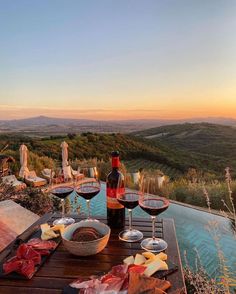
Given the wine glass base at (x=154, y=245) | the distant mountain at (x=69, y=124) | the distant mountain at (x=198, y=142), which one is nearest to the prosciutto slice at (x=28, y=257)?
the wine glass base at (x=154, y=245)

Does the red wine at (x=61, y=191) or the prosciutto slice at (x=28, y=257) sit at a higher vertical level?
the red wine at (x=61, y=191)

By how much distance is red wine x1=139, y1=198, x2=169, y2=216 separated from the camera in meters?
1.50

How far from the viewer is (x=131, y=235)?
5.50ft

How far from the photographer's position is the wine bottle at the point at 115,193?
1725 mm

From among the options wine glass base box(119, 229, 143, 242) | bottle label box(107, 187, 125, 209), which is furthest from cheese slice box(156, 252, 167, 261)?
bottle label box(107, 187, 125, 209)

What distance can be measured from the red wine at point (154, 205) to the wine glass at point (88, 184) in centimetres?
36

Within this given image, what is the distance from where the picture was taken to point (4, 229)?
8.22 ft

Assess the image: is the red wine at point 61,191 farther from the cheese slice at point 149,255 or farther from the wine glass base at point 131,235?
the cheese slice at point 149,255

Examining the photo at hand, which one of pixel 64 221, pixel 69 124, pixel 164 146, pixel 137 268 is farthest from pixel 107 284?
pixel 164 146

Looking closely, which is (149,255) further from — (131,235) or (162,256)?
(131,235)

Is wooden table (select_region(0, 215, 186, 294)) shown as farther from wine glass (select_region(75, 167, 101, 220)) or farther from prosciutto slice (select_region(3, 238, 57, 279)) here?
wine glass (select_region(75, 167, 101, 220))

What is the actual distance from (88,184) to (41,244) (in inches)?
17.6

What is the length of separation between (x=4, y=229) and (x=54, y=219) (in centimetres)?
75

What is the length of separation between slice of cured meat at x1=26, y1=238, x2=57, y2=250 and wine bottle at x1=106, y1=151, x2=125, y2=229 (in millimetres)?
388
